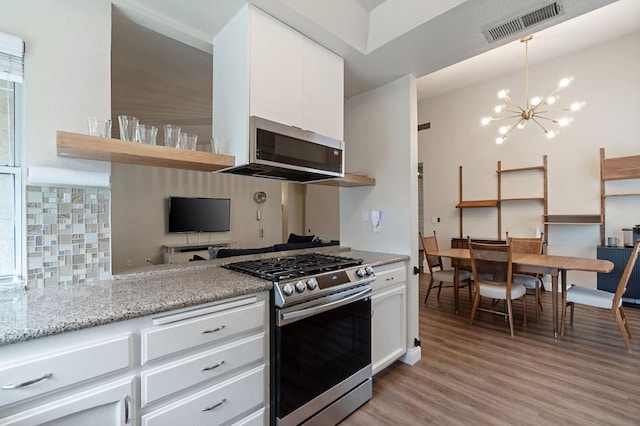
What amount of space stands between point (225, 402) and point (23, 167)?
140cm

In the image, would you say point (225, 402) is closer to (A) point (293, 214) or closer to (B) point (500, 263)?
(B) point (500, 263)

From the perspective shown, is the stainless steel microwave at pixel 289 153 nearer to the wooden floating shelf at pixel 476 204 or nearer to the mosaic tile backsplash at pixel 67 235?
the mosaic tile backsplash at pixel 67 235

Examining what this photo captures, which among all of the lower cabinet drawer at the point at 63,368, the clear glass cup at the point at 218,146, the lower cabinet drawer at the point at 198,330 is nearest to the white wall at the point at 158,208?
the clear glass cup at the point at 218,146

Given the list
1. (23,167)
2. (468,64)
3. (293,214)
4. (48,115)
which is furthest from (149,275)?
(293,214)

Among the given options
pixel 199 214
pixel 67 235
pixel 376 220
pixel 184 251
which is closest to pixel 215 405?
pixel 67 235

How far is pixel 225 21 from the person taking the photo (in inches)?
70.2

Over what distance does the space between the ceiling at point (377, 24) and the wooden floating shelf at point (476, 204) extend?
371 centimetres

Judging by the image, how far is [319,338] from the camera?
1.64 m

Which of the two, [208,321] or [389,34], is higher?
[389,34]

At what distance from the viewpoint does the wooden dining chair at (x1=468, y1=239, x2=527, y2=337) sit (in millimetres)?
3068

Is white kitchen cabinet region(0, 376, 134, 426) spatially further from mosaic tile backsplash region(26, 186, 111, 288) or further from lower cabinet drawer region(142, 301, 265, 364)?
mosaic tile backsplash region(26, 186, 111, 288)

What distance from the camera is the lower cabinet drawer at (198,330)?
1.10m

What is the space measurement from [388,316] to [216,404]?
1374 mm

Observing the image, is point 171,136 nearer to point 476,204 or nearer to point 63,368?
point 63,368
